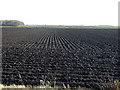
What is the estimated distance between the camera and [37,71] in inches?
402

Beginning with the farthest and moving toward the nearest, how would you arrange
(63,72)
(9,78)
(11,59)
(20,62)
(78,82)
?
(11,59) → (20,62) → (63,72) → (9,78) → (78,82)

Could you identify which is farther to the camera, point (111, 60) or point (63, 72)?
point (111, 60)

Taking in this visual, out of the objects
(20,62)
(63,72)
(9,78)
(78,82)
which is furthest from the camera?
(20,62)

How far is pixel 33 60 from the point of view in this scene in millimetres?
12750

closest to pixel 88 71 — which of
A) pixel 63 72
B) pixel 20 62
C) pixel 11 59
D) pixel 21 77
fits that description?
pixel 63 72

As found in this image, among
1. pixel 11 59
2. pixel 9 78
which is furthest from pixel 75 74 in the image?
pixel 11 59

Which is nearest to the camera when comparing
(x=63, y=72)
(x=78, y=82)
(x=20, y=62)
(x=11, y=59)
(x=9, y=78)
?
(x=78, y=82)

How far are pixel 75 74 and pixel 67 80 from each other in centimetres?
96

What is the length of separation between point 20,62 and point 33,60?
0.87 metres

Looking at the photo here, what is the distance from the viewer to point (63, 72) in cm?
1005

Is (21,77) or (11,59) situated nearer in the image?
(21,77)

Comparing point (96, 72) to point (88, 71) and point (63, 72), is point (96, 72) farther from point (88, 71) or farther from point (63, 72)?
point (63, 72)

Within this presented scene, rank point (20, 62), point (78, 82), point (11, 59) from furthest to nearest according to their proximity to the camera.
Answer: point (11, 59), point (20, 62), point (78, 82)

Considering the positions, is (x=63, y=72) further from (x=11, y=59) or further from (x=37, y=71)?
(x=11, y=59)
